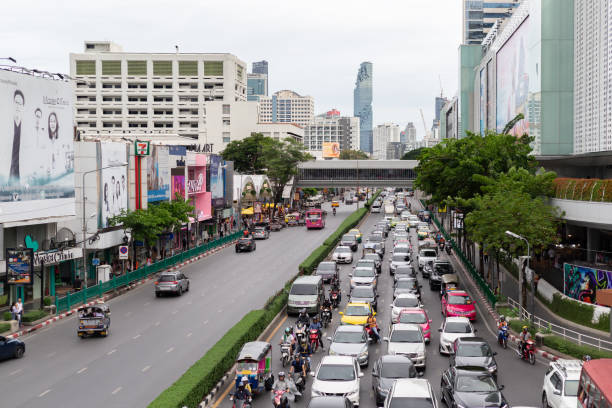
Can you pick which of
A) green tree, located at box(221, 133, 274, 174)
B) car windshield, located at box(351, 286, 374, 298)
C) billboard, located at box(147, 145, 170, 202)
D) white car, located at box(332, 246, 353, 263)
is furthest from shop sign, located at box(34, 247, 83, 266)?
green tree, located at box(221, 133, 274, 174)

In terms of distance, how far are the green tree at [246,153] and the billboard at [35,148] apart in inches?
3200

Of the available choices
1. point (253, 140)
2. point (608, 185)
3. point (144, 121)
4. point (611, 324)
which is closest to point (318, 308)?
point (611, 324)

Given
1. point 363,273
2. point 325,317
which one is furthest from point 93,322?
point 363,273

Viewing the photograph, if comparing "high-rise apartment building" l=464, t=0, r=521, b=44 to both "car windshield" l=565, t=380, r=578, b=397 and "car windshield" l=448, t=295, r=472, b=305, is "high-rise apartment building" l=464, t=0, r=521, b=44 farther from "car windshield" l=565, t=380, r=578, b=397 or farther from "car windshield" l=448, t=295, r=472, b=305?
"car windshield" l=565, t=380, r=578, b=397

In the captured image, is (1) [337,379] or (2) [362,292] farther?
(2) [362,292]

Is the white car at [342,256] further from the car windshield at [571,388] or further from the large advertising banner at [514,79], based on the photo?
the car windshield at [571,388]

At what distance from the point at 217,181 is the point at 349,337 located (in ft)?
166

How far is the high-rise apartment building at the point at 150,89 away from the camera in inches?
5187

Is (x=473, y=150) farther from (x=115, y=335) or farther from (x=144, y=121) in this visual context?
(x=144, y=121)

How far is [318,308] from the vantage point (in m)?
33.8

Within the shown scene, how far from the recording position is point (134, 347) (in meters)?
26.8

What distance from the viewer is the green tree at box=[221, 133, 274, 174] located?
399ft

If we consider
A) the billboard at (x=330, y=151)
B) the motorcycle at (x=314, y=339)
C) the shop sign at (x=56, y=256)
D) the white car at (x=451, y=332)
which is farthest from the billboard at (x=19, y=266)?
the billboard at (x=330, y=151)

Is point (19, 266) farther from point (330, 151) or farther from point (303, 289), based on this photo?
point (330, 151)
